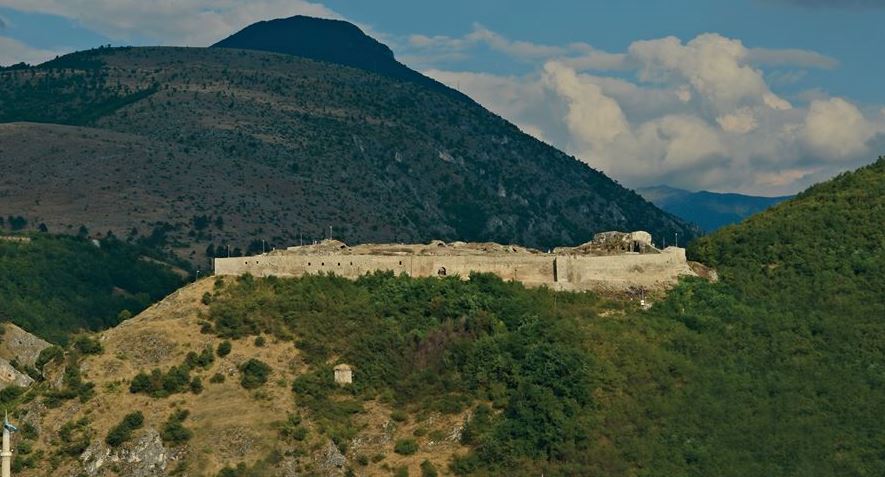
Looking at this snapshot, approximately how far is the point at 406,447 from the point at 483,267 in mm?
23648

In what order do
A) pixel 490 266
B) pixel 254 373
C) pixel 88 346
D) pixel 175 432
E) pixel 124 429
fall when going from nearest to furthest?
1. pixel 175 432
2. pixel 124 429
3. pixel 254 373
4. pixel 88 346
5. pixel 490 266

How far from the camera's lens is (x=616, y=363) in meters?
122

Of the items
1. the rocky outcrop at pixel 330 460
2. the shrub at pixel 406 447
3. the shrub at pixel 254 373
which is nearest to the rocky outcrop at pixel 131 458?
the shrub at pixel 254 373

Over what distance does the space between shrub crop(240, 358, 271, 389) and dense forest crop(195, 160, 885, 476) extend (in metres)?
2.38

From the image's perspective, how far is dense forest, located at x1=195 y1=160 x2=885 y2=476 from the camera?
376ft

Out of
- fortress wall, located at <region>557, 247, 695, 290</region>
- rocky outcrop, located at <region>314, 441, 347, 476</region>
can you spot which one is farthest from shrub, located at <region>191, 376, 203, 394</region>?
fortress wall, located at <region>557, 247, 695, 290</region>

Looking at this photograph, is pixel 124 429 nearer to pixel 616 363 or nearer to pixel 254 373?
pixel 254 373

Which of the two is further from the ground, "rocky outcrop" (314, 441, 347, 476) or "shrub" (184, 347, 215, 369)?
"shrub" (184, 347, 215, 369)

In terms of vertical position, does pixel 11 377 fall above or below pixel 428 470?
above

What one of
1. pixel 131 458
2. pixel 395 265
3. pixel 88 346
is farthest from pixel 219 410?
pixel 395 265

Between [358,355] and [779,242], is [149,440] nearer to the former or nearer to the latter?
[358,355]

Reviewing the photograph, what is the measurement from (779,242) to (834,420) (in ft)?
93.8

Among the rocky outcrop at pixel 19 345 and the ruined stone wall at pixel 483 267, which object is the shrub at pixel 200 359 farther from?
the rocky outcrop at pixel 19 345

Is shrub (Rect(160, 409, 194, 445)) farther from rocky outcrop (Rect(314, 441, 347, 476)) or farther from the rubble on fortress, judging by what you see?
the rubble on fortress
